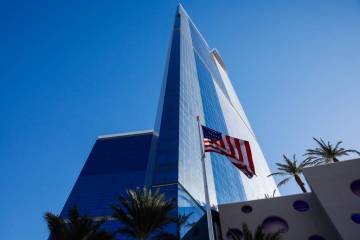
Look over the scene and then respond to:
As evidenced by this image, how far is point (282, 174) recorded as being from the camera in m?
34.4

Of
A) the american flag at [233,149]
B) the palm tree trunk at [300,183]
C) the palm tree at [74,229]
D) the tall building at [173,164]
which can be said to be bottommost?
the palm tree at [74,229]

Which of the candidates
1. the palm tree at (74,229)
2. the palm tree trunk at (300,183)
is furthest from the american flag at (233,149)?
the palm tree trunk at (300,183)

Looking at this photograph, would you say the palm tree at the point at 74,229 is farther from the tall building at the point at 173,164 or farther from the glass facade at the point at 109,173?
the glass facade at the point at 109,173

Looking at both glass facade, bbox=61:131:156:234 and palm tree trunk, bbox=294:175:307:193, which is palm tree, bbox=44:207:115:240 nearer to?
palm tree trunk, bbox=294:175:307:193

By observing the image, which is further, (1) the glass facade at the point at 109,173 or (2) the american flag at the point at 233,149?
(1) the glass facade at the point at 109,173

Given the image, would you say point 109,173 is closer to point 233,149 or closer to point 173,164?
point 173,164

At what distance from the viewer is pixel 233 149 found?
44.5 feet

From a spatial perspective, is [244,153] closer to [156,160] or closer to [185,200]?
[185,200]

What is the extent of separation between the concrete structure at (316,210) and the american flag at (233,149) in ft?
36.1

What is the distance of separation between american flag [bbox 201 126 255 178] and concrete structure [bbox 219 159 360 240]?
36.1ft

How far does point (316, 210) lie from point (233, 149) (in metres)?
15.3

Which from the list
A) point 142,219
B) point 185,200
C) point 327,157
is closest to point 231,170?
point 327,157

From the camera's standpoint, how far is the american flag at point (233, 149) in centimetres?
1307

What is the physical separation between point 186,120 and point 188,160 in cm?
947
